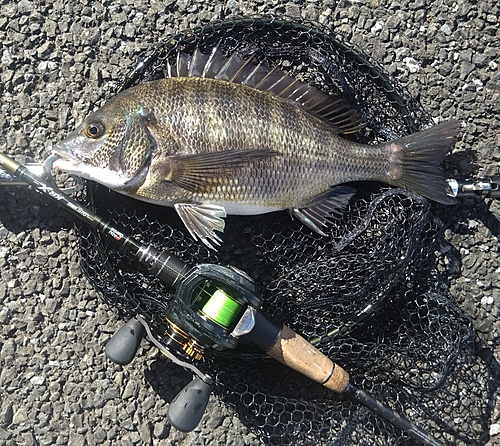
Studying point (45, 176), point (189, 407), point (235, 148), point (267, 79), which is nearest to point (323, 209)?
point (235, 148)

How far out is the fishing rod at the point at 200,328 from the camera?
2.13 m

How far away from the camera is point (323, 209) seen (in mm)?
2443

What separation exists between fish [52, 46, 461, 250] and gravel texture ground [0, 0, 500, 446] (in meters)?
0.43

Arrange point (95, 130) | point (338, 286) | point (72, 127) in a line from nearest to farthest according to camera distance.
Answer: point (95, 130) → point (338, 286) → point (72, 127)

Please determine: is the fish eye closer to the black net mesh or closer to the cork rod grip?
the black net mesh

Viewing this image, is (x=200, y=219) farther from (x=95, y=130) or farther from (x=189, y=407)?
(x=189, y=407)

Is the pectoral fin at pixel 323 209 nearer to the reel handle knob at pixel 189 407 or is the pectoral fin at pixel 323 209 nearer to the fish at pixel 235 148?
the fish at pixel 235 148

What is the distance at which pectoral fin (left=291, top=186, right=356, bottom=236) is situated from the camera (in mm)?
2434

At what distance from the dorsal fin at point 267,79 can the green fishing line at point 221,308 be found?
0.96 meters

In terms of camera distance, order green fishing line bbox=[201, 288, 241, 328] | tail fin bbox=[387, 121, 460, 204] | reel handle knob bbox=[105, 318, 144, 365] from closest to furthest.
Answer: green fishing line bbox=[201, 288, 241, 328] < reel handle knob bbox=[105, 318, 144, 365] < tail fin bbox=[387, 121, 460, 204]

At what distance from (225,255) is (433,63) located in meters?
1.49

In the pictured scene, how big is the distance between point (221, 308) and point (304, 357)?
0.44m

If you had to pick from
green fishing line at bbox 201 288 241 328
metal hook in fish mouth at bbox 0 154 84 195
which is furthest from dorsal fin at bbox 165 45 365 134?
green fishing line at bbox 201 288 241 328

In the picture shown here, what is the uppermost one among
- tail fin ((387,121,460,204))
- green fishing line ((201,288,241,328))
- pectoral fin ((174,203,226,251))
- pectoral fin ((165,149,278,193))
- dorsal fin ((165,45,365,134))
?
tail fin ((387,121,460,204))
